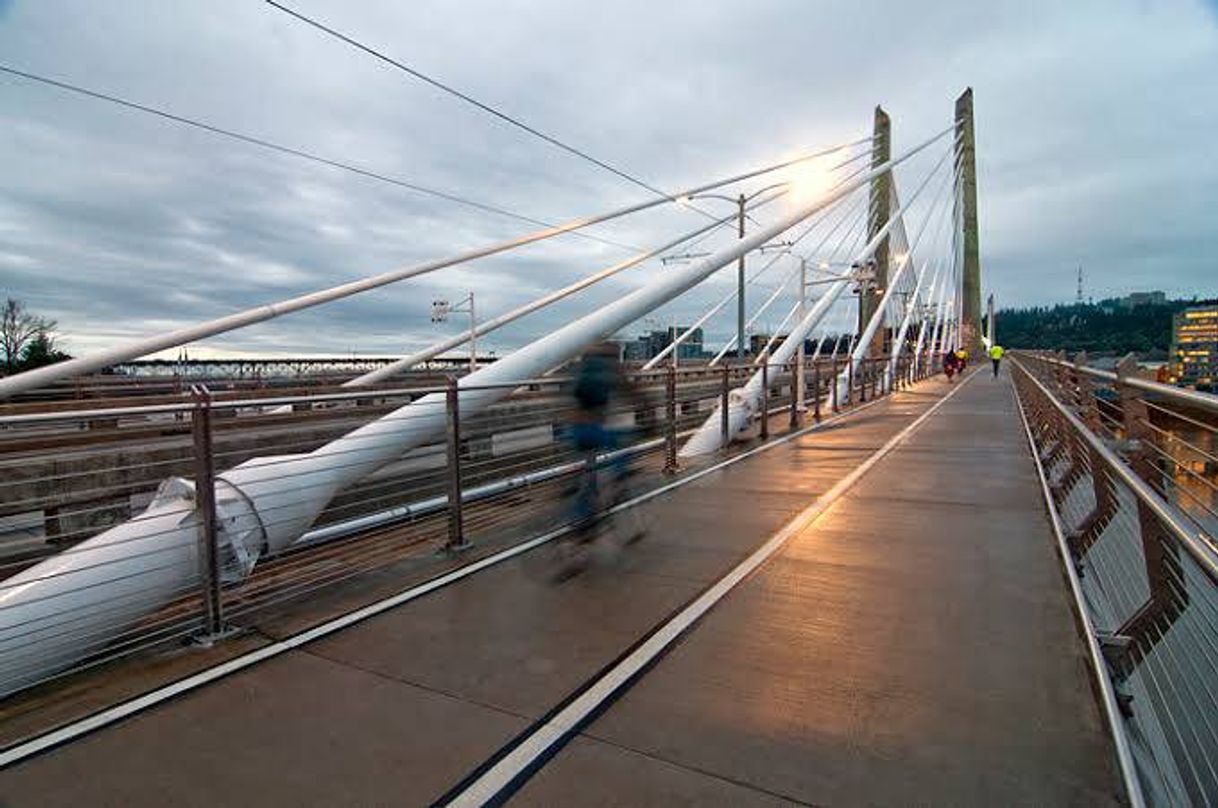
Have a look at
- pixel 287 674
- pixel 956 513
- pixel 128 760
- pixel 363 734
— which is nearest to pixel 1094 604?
pixel 956 513

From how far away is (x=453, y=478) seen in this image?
5.18 metres

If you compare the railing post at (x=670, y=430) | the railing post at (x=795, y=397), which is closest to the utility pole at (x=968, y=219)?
the railing post at (x=795, y=397)

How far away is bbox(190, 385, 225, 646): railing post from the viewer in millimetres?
3635

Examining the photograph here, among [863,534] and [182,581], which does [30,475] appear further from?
[863,534]

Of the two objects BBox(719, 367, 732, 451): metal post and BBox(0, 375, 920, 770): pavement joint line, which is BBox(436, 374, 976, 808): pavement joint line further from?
BBox(719, 367, 732, 451): metal post

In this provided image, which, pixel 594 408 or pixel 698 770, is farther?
pixel 594 408

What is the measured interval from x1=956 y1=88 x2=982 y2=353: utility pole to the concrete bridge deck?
6170cm

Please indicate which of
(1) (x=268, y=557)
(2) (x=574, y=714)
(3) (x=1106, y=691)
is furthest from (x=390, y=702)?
(3) (x=1106, y=691)

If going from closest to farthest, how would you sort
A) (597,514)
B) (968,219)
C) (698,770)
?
1. (698,770)
2. (597,514)
3. (968,219)

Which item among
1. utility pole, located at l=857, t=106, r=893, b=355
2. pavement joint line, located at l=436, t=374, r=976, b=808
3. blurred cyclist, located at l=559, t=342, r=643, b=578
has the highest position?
utility pole, located at l=857, t=106, r=893, b=355

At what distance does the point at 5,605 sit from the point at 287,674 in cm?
155

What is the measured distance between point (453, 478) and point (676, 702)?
279 centimetres

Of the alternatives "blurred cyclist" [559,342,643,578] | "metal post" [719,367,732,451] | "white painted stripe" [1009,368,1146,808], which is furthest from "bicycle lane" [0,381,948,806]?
→ "metal post" [719,367,732,451]

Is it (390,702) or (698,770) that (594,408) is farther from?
(698,770)
